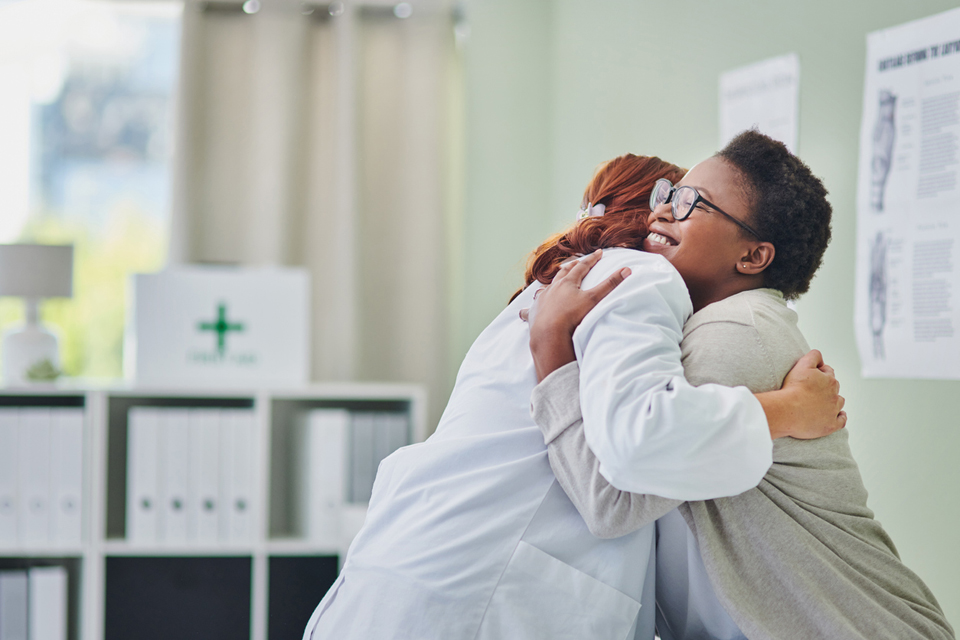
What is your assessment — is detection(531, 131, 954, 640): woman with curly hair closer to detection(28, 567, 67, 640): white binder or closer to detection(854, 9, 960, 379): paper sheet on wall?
detection(854, 9, 960, 379): paper sheet on wall

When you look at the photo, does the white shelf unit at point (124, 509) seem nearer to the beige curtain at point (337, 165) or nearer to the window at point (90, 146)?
the beige curtain at point (337, 165)

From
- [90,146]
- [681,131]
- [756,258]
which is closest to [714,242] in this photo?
[756,258]

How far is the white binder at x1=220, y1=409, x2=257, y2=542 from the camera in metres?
2.22

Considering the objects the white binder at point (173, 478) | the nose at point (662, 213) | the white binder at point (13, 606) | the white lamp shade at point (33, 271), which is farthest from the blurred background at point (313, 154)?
the nose at point (662, 213)

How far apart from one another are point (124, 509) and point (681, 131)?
74.9 inches

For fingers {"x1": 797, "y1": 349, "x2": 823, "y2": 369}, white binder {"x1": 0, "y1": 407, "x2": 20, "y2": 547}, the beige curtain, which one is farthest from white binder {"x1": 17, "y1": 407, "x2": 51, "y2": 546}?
fingers {"x1": 797, "y1": 349, "x2": 823, "y2": 369}

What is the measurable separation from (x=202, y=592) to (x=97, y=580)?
281mm

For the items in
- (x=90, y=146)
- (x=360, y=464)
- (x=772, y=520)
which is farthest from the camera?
(x=90, y=146)

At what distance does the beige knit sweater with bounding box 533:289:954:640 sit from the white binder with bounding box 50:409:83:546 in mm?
1743

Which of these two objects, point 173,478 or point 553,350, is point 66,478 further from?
point 553,350

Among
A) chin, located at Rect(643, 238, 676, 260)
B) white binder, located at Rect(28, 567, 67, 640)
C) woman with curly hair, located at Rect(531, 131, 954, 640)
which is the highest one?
chin, located at Rect(643, 238, 676, 260)

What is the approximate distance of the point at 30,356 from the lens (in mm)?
2299

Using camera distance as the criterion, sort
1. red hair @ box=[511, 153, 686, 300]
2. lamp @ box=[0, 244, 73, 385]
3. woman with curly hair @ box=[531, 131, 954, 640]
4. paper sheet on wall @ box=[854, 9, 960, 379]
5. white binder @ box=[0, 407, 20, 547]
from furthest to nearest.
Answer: lamp @ box=[0, 244, 73, 385] < white binder @ box=[0, 407, 20, 547] < paper sheet on wall @ box=[854, 9, 960, 379] < red hair @ box=[511, 153, 686, 300] < woman with curly hair @ box=[531, 131, 954, 640]

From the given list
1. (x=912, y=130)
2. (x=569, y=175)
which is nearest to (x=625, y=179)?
(x=912, y=130)
